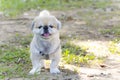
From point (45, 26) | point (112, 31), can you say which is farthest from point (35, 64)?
point (112, 31)

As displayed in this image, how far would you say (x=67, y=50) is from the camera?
6746 millimetres

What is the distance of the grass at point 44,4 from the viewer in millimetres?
11516

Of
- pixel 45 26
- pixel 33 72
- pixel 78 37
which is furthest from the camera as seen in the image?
pixel 78 37

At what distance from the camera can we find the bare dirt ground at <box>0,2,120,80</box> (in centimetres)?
551

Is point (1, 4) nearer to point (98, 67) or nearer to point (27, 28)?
point (27, 28)

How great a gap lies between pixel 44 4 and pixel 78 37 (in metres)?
4.76

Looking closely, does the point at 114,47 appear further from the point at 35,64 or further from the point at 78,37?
the point at 35,64

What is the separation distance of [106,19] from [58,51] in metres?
4.54

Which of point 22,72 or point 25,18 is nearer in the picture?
point 22,72

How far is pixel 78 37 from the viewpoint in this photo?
7887mm

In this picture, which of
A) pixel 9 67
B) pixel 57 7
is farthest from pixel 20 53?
pixel 57 7

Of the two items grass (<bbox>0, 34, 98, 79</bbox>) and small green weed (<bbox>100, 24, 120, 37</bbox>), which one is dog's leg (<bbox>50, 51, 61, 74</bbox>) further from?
small green weed (<bbox>100, 24, 120, 37</bbox>)

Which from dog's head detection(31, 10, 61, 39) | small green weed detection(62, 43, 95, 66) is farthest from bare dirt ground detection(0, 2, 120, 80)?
dog's head detection(31, 10, 61, 39)

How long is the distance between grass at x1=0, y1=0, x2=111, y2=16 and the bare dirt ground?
549 mm
